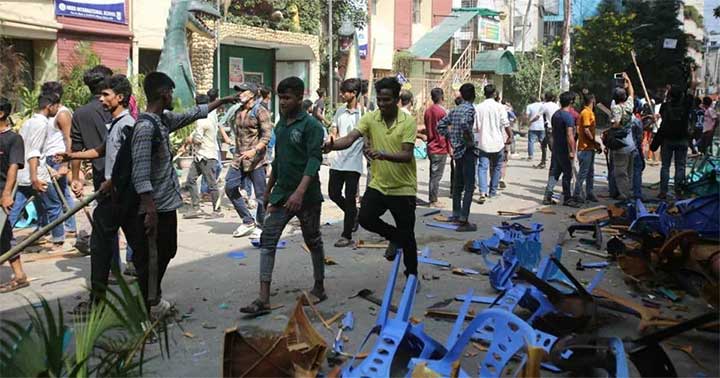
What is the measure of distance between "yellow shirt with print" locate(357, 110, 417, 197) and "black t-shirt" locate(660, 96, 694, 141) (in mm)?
6411

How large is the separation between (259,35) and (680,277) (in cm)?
1732

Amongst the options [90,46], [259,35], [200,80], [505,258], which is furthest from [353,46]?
[505,258]

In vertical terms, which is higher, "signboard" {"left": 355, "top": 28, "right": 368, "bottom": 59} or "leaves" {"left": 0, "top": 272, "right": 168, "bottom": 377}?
"signboard" {"left": 355, "top": 28, "right": 368, "bottom": 59}

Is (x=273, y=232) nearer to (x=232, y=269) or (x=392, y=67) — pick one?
(x=232, y=269)

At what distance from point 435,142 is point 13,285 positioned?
6368mm

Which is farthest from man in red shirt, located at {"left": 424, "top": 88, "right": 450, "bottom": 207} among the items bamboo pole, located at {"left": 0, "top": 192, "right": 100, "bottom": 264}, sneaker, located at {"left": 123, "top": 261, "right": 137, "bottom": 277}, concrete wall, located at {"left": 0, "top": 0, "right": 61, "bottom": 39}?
concrete wall, located at {"left": 0, "top": 0, "right": 61, "bottom": 39}

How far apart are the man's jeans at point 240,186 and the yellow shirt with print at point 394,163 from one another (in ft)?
7.92

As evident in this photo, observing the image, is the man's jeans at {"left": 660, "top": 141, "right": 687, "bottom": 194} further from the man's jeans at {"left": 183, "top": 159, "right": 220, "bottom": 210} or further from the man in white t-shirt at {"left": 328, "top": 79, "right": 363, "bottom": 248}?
the man's jeans at {"left": 183, "top": 159, "right": 220, "bottom": 210}

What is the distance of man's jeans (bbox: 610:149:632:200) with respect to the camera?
10.7 meters

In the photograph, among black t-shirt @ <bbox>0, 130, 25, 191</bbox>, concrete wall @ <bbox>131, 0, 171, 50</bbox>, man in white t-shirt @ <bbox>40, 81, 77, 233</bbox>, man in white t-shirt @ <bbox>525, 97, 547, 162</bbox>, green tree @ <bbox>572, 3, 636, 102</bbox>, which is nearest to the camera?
black t-shirt @ <bbox>0, 130, 25, 191</bbox>

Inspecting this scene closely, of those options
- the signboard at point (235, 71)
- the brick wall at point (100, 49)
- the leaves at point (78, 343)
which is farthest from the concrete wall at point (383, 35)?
the leaves at point (78, 343)

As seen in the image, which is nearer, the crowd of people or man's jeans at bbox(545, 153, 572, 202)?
the crowd of people

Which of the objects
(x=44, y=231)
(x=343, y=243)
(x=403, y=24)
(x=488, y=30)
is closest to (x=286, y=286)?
(x=343, y=243)

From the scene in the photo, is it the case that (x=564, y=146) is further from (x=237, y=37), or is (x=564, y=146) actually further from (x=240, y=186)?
(x=237, y=37)
